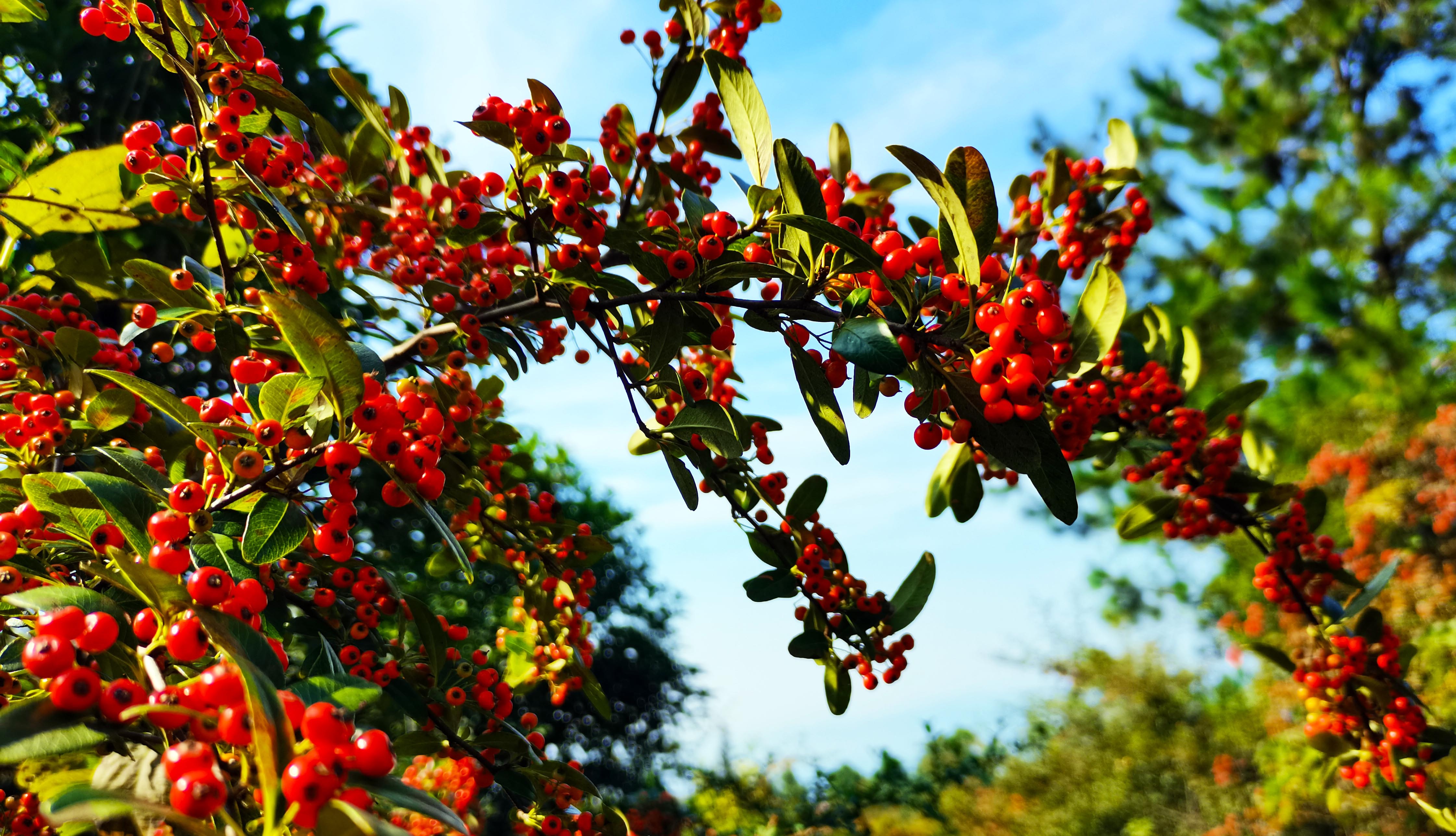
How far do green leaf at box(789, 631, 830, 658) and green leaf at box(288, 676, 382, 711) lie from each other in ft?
3.72

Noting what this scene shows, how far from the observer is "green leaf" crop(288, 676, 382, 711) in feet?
2.77

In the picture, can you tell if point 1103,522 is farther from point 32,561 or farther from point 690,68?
point 32,561

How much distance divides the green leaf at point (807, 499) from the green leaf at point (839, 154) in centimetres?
91

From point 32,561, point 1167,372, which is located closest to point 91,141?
point 32,561

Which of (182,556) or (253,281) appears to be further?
(253,281)

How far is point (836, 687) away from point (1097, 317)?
1037 millimetres

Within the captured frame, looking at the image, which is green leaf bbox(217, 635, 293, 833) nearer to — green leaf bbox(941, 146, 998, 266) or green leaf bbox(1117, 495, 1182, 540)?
green leaf bbox(941, 146, 998, 266)

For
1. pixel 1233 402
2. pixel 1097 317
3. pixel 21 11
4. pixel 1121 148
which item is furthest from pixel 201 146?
pixel 1233 402

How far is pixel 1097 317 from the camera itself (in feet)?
5.09

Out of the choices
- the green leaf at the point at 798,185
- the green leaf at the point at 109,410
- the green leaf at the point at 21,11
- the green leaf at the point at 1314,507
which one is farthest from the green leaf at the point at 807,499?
the green leaf at the point at 21,11

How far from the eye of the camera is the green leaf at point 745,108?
1.34 metres

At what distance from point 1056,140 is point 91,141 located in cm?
1340

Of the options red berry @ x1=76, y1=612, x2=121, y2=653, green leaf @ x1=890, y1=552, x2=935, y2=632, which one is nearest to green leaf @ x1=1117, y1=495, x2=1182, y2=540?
green leaf @ x1=890, y1=552, x2=935, y2=632

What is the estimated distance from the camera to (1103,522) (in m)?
13.0
